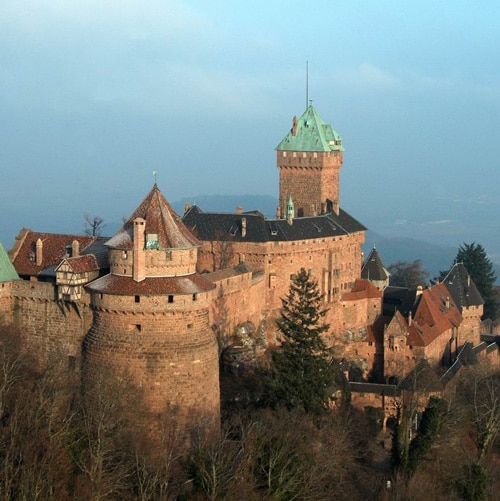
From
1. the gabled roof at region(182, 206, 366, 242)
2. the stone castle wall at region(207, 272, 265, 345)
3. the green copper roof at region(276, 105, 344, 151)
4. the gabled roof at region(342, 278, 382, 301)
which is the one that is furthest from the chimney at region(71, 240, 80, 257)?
the green copper roof at region(276, 105, 344, 151)

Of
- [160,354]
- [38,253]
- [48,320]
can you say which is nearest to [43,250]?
[38,253]

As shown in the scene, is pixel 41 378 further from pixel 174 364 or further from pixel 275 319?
pixel 275 319

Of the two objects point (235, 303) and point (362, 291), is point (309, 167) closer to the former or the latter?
point (362, 291)

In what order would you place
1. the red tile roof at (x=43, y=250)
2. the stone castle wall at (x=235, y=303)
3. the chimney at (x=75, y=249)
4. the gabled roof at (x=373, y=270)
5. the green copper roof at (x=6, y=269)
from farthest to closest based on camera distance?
the gabled roof at (x=373, y=270), the stone castle wall at (x=235, y=303), the red tile roof at (x=43, y=250), the chimney at (x=75, y=249), the green copper roof at (x=6, y=269)

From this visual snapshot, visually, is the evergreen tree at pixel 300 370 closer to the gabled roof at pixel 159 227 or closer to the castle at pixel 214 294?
the castle at pixel 214 294

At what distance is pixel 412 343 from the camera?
64.0 metres

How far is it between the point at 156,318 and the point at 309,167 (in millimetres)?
28111

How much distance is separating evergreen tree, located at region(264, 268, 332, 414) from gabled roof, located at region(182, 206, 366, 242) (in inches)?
345

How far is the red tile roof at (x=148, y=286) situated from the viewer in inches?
1738

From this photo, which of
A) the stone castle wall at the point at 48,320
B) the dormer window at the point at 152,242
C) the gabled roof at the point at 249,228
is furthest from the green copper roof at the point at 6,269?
the gabled roof at the point at 249,228

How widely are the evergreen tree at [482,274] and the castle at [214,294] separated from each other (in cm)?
700

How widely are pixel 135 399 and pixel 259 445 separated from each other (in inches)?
197

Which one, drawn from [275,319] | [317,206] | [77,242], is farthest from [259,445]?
[317,206]

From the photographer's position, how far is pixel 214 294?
5403cm
